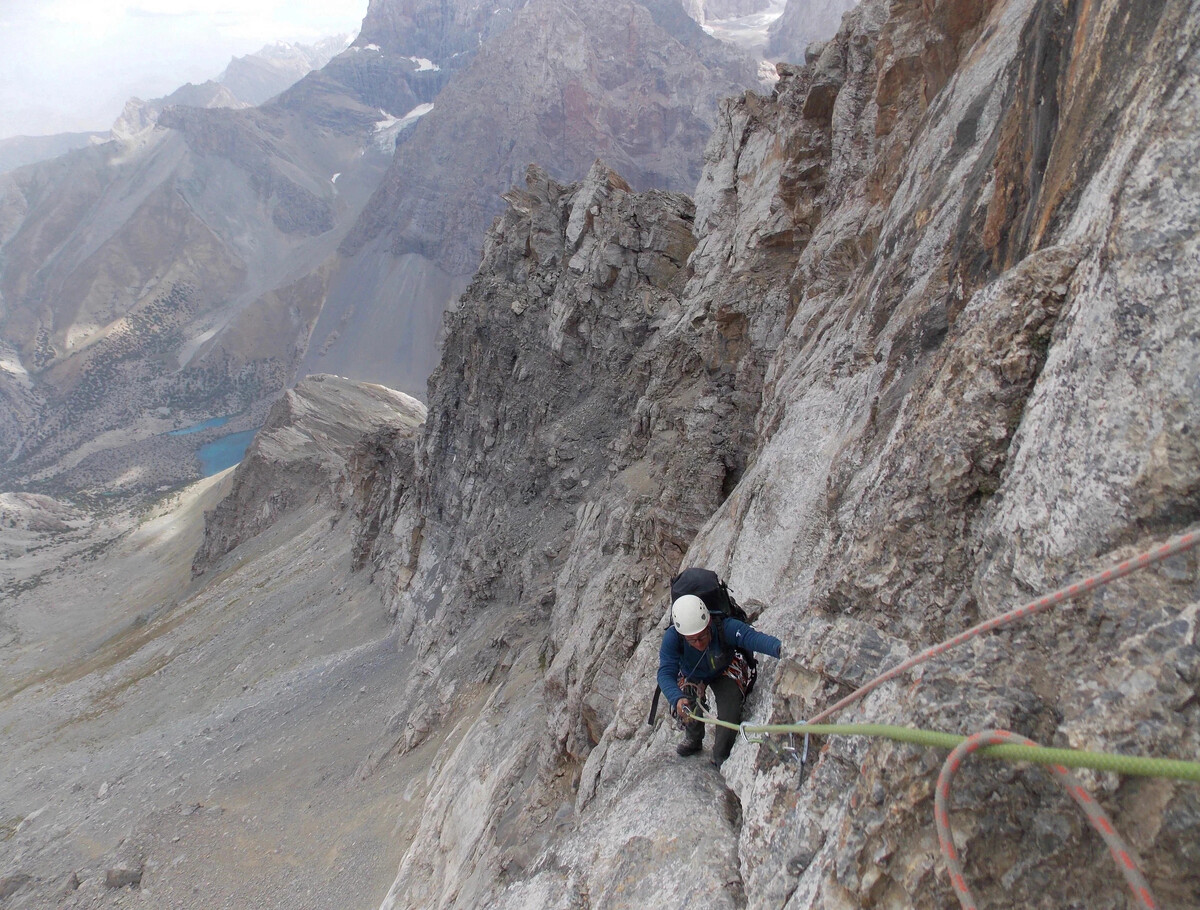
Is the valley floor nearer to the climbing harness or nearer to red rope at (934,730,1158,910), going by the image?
the climbing harness

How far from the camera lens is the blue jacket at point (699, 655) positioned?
5797mm

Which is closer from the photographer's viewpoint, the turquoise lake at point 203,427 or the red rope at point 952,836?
the red rope at point 952,836

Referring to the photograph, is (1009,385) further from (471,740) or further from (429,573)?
(429,573)

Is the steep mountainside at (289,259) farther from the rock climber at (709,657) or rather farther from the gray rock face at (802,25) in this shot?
the rock climber at (709,657)

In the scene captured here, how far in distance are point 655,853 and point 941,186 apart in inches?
339

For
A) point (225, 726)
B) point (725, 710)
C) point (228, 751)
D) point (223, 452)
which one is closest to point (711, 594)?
point (725, 710)

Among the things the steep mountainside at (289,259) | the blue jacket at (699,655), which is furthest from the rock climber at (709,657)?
the steep mountainside at (289,259)

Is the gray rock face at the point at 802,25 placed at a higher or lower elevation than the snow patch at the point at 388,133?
lower

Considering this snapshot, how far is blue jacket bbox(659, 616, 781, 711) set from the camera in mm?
5797

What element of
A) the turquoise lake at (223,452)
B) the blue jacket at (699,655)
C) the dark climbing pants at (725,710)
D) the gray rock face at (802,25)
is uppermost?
the gray rock face at (802,25)

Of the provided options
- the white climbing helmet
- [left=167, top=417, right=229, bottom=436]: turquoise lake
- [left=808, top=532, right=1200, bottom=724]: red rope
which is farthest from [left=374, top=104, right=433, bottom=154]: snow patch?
[left=808, top=532, right=1200, bottom=724]: red rope

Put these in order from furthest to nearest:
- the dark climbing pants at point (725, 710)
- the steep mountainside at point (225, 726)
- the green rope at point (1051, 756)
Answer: the steep mountainside at point (225, 726), the dark climbing pants at point (725, 710), the green rope at point (1051, 756)

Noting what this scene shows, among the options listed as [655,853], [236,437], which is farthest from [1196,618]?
[236,437]

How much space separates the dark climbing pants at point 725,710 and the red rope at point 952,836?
273 cm
